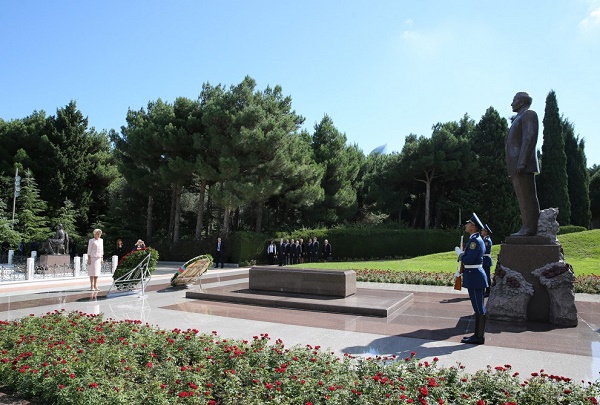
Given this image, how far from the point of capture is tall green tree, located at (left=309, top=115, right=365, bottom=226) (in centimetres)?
3288

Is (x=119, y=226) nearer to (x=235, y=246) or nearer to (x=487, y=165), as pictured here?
(x=235, y=246)

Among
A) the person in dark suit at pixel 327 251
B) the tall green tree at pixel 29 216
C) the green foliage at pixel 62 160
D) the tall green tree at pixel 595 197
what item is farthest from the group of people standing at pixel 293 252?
the tall green tree at pixel 595 197

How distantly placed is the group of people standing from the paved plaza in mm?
13355

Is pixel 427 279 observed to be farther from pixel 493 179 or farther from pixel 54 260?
pixel 493 179

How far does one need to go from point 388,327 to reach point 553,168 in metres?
37.1

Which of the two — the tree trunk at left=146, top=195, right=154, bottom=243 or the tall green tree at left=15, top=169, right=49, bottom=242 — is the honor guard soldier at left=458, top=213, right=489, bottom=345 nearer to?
the tall green tree at left=15, top=169, right=49, bottom=242

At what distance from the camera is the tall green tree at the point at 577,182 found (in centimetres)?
4081

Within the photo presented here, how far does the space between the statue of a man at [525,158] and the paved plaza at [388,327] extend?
6.94ft

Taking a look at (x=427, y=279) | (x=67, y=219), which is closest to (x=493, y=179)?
(x=427, y=279)

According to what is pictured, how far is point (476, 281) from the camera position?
6.23 m

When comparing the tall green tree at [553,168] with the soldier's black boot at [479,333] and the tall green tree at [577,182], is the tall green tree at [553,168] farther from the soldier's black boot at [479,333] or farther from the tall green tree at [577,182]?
the soldier's black boot at [479,333]

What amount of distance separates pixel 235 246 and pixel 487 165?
21531 millimetres

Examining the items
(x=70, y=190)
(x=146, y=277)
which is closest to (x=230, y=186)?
(x=146, y=277)

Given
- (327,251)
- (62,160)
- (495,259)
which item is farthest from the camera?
(62,160)
